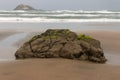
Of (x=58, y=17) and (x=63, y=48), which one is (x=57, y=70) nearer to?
(x=63, y=48)

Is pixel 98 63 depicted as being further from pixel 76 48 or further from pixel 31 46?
pixel 31 46

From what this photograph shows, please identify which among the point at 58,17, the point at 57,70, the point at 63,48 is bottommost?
the point at 58,17

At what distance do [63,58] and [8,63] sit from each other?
157 centimetres

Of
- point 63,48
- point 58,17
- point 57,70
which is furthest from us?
point 58,17

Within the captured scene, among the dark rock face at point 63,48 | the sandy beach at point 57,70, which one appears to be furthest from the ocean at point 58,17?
the sandy beach at point 57,70

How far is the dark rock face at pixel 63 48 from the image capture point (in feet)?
29.9

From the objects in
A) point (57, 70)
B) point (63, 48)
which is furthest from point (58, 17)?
point (57, 70)

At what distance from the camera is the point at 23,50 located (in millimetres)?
9500

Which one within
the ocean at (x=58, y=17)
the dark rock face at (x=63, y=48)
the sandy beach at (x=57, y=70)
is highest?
the dark rock face at (x=63, y=48)

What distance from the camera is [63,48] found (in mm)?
9219

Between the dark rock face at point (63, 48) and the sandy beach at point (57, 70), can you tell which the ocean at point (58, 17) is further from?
the sandy beach at point (57, 70)

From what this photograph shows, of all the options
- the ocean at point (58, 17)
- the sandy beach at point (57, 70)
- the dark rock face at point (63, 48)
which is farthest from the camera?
the ocean at point (58, 17)

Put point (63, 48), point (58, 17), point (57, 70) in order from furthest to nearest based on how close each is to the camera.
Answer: point (58, 17)
point (63, 48)
point (57, 70)

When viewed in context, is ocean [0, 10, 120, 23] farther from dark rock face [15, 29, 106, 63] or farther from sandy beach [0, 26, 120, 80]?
sandy beach [0, 26, 120, 80]
